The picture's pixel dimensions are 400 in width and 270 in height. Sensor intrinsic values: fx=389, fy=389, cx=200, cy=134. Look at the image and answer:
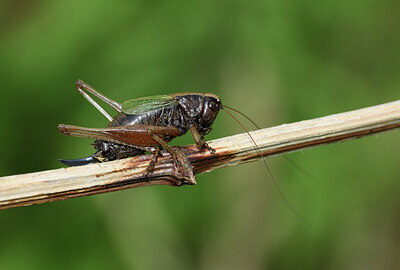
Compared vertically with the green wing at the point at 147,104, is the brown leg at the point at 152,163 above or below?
below

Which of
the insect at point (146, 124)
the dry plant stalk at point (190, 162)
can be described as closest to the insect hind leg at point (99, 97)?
the insect at point (146, 124)

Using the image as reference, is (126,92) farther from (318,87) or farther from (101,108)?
(318,87)

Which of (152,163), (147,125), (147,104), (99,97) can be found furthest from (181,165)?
(99,97)

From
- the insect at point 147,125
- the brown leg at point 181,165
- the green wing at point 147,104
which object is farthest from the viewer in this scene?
the green wing at point 147,104

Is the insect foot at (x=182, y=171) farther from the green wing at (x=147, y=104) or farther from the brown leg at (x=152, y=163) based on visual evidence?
the green wing at (x=147, y=104)

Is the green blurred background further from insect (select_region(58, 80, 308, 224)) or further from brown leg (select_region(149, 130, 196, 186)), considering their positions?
brown leg (select_region(149, 130, 196, 186))

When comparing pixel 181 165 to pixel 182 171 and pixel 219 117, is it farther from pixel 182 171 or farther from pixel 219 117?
pixel 219 117

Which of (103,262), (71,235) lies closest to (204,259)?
(103,262)

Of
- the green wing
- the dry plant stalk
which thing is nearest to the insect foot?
the dry plant stalk
